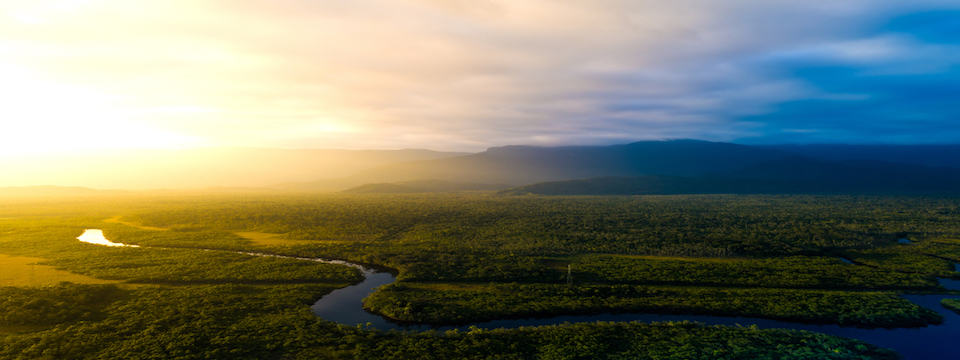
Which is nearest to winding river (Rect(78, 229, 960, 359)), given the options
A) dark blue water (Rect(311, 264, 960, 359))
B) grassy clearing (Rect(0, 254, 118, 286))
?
dark blue water (Rect(311, 264, 960, 359))

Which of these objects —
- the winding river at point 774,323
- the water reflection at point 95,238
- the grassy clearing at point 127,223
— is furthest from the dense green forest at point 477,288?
the grassy clearing at point 127,223

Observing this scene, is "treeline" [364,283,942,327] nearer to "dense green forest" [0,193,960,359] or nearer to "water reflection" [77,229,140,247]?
"dense green forest" [0,193,960,359]

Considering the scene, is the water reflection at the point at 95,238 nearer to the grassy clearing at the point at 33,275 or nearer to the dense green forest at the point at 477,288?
the dense green forest at the point at 477,288

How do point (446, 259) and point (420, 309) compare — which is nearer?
point (420, 309)

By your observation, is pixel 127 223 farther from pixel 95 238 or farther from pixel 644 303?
pixel 644 303

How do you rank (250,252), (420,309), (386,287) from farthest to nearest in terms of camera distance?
(250,252), (386,287), (420,309)

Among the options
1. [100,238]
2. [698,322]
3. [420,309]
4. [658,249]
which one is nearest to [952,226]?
[658,249]

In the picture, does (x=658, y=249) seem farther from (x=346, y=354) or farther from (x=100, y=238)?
(x=100, y=238)

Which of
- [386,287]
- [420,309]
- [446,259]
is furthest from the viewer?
[446,259]
